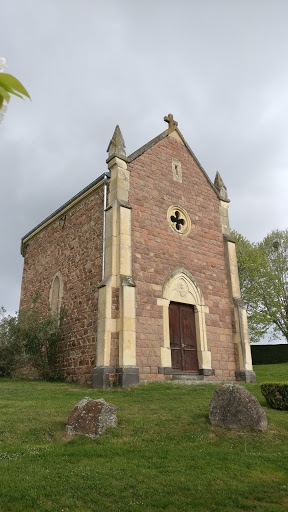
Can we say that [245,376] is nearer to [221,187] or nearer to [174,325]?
[174,325]

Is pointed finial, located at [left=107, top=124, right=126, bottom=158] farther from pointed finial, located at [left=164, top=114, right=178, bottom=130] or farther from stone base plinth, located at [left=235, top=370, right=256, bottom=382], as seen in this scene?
stone base plinth, located at [left=235, top=370, right=256, bottom=382]

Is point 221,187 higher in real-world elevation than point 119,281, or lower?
higher

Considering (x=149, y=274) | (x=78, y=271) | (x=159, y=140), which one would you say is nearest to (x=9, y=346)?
(x=78, y=271)

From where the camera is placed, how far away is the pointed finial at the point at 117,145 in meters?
14.5

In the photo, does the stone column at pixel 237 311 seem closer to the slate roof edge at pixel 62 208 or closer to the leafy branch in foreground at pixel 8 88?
the slate roof edge at pixel 62 208

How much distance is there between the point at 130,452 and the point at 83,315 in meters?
8.52

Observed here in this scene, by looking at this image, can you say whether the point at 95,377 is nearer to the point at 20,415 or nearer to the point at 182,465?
the point at 20,415

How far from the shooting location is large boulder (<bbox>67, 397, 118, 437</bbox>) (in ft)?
21.9

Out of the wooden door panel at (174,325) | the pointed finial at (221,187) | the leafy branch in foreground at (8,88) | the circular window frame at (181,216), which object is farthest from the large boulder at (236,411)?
the pointed finial at (221,187)

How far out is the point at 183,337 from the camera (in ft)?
47.8

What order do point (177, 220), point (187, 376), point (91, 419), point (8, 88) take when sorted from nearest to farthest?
point (8, 88)
point (91, 419)
point (187, 376)
point (177, 220)

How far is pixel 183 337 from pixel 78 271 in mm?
4782

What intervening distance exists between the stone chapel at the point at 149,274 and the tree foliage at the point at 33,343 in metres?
0.66

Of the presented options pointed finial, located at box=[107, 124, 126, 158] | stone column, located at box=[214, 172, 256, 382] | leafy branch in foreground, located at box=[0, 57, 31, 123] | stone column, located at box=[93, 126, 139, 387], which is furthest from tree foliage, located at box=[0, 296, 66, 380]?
leafy branch in foreground, located at box=[0, 57, 31, 123]
